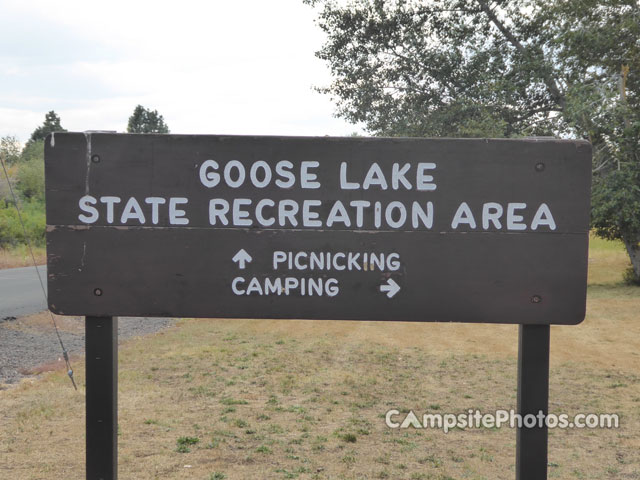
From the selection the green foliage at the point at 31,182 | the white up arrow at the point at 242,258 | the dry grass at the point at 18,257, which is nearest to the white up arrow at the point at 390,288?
the white up arrow at the point at 242,258

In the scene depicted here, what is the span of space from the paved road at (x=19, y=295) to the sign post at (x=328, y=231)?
34.7 ft

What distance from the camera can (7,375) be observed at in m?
7.60

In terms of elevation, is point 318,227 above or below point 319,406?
above

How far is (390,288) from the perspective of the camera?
271 cm

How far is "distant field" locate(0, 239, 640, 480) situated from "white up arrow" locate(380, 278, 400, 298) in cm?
203

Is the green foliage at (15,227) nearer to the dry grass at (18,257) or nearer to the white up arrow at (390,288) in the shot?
the dry grass at (18,257)

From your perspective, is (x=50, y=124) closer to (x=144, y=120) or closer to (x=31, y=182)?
(x=144, y=120)

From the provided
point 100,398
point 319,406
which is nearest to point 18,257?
point 319,406

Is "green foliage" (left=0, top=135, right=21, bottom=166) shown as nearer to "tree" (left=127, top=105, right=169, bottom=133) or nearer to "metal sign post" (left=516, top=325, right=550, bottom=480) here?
"tree" (left=127, top=105, right=169, bottom=133)

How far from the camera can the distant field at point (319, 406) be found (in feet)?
14.5

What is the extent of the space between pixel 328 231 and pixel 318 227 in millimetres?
48

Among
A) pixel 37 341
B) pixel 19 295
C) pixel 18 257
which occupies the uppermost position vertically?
pixel 18 257

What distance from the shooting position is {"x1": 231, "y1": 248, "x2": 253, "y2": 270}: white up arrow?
2738 mm

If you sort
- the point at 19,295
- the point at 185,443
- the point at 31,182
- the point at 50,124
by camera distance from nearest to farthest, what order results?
the point at 185,443
the point at 19,295
the point at 31,182
the point at 50,124
